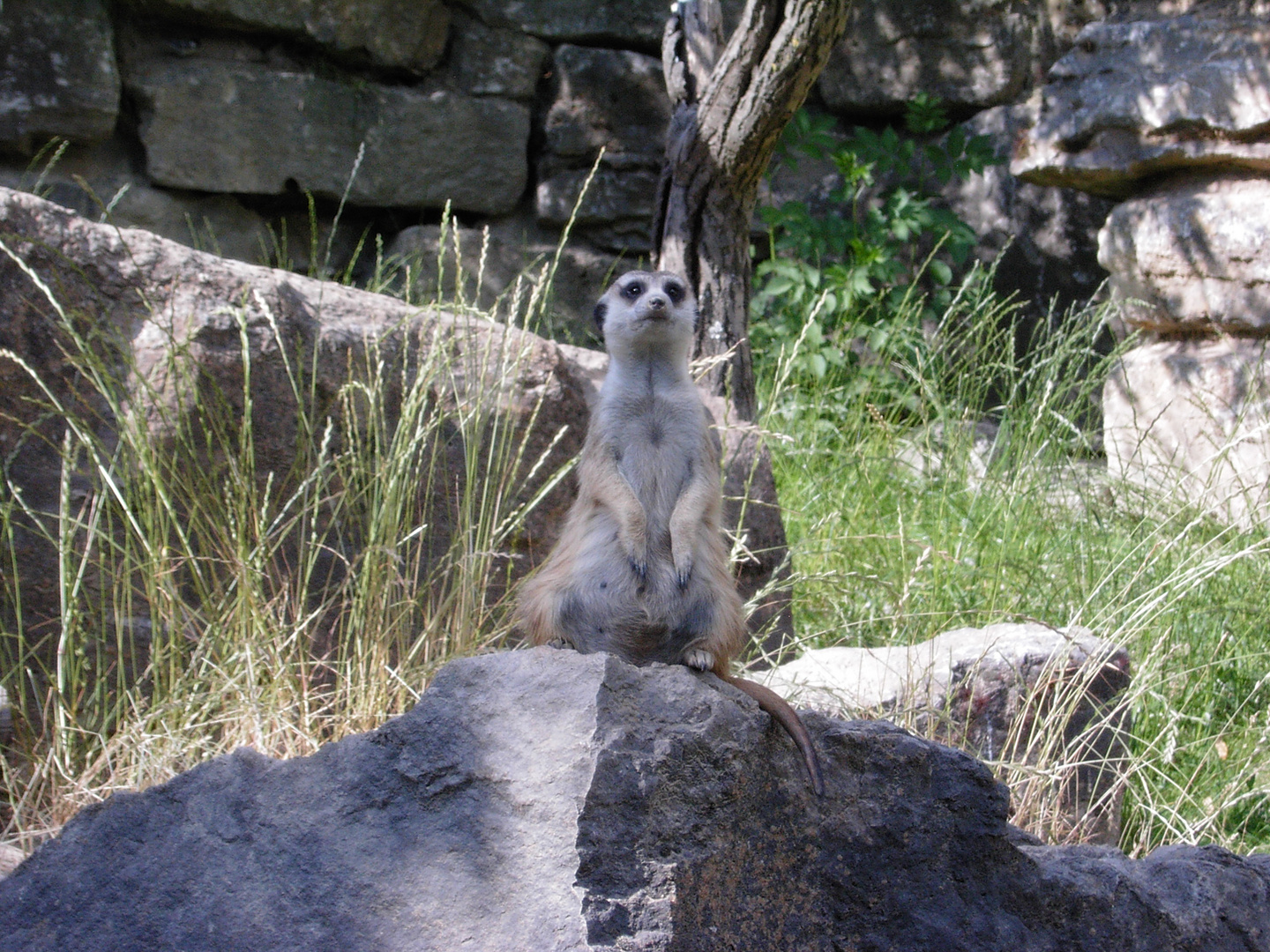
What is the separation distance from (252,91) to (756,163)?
8.79 ft

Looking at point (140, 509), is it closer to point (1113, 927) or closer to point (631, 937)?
point (631, 937)

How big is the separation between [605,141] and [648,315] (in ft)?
12.1

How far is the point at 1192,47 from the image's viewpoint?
15.2 ft

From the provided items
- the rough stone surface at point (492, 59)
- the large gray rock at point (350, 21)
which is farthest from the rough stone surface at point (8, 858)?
the rough stone surface at point (492, 59)

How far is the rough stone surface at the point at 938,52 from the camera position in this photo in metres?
5.80

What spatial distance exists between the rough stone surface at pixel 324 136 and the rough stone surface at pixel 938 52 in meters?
1.80

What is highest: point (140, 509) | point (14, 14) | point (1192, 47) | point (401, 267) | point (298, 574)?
point (1192, 47)

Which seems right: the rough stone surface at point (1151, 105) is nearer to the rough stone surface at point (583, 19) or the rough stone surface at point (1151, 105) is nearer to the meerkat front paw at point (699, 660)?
the rough stone surface at point (583, 19)

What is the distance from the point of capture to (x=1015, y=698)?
2.61 m

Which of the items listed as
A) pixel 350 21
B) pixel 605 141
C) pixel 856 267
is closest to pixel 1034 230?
pixel 856 267

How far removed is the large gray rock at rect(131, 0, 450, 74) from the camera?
4926mm

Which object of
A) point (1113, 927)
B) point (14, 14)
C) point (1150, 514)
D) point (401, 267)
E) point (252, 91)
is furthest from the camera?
point (401, 267)

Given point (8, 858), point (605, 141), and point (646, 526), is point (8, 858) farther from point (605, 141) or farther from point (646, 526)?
point (605, 141)

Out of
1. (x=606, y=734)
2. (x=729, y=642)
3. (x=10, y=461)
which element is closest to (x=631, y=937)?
(x=606, y=734)
